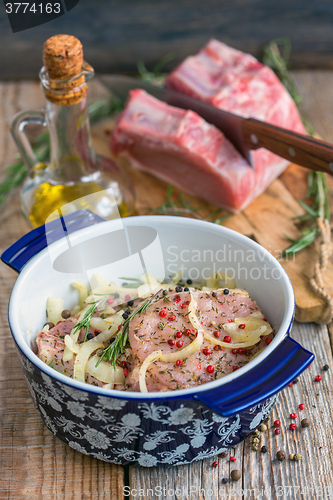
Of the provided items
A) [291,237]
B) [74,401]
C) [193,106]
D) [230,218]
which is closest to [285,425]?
[74,401]

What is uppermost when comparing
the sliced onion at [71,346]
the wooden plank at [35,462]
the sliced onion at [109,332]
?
the sliced onion at [71,346]

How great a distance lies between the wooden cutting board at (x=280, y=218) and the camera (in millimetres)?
1849

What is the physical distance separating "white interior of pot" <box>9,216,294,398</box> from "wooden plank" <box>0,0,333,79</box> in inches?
82.3

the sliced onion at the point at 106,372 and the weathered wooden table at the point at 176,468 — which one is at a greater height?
the sliced onion at the point at 106,372

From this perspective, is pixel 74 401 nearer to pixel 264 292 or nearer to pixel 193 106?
pixel 264 292

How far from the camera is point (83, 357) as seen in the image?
4.48 feet

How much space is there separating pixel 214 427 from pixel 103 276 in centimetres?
70

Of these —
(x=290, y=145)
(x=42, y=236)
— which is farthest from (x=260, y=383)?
(x=290, y=145)

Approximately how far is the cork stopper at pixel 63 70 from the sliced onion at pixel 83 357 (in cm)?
98

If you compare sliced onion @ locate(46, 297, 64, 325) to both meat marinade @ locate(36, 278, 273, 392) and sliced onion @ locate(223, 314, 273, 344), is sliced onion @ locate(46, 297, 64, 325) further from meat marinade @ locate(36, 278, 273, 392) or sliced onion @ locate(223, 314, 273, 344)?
sliced onion @ locate(223, 314, 273, 344)

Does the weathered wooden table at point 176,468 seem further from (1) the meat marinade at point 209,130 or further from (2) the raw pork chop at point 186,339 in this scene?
(1) the meat marinade at point 209,130

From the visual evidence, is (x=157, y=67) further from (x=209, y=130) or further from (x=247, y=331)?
(x=247, y=331)

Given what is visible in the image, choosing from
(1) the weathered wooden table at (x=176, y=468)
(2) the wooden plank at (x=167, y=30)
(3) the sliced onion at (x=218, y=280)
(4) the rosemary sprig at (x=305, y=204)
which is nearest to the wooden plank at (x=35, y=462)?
(1) the weathered wooden table at (x=176, y=468)

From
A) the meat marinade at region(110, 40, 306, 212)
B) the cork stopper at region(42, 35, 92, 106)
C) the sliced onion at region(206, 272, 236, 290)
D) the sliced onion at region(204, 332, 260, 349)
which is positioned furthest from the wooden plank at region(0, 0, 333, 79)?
the sliced onion at region(204, 332, 260, 349)
